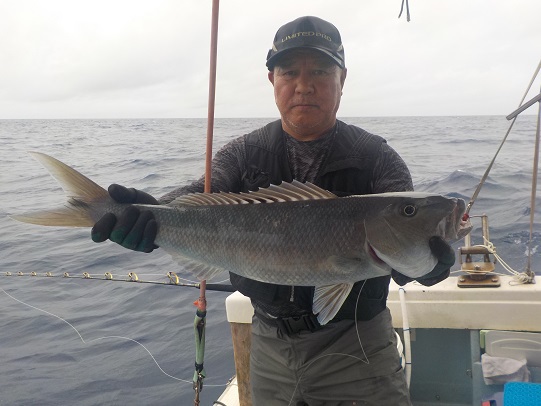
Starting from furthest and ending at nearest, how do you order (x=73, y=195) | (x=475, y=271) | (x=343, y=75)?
1. (x=475, y=271)
2. (x=343, y=75)
3. (x=73, y=195)

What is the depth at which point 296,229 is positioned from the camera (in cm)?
295

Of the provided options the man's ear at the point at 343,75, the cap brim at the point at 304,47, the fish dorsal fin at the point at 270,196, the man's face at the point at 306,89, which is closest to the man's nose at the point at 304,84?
the man's face at the point at 306,89

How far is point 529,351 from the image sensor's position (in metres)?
4.32

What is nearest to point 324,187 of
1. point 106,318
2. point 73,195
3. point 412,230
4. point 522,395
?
point 412,230

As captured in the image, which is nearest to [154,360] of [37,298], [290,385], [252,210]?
[37,298]

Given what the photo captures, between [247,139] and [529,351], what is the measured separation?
3162mm

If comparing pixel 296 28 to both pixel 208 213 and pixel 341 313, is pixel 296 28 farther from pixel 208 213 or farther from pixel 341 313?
pixel 341 313

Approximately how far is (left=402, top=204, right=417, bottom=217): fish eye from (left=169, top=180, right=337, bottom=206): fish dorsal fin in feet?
1.40

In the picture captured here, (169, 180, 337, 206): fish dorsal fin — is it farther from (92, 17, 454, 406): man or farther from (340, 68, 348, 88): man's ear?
(340, 68, 348, 88): man's ear

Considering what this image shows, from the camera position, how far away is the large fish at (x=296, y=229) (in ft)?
9.09

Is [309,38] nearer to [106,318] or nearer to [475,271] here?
[475,271]

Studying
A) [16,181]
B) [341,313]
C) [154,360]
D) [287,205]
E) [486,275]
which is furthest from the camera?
[16,181]

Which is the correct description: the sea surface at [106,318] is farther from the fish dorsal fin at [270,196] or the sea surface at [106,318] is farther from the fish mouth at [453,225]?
the fish mouth at [453,225]

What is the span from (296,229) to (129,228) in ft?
3.58
